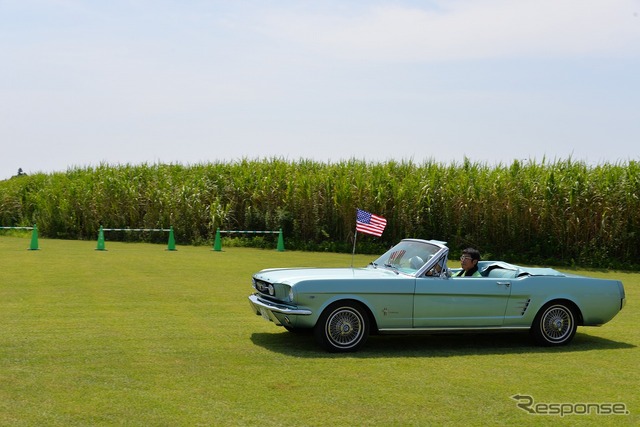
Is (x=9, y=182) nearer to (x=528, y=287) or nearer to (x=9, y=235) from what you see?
(x=9, y=235)

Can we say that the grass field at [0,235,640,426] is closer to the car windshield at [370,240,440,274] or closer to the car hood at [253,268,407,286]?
the car hood at [253,268,407,286]

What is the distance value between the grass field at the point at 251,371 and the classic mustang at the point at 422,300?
0.99 feet

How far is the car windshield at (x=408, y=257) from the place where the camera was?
10266mm

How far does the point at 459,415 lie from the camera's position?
677cm

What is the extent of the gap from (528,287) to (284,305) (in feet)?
10.4

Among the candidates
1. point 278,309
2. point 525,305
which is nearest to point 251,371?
point 278,309

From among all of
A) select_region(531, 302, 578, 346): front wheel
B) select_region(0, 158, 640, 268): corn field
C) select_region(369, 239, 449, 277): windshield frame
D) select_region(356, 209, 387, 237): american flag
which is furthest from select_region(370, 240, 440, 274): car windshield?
select_region(0, 158, 640, 268): corn field

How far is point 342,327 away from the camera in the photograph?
9.51 m

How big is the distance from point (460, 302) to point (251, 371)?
302 cm

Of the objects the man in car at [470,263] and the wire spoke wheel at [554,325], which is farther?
the man in car at [470,263]

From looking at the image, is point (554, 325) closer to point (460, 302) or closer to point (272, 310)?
point (460, 302)

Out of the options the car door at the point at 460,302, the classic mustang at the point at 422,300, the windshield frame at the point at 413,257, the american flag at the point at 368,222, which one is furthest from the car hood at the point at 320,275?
the american flag at the point at 368,222

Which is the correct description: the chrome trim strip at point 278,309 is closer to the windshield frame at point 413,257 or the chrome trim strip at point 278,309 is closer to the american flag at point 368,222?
the windshield frame at point 413,257

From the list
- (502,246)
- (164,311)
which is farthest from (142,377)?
(502,246)
